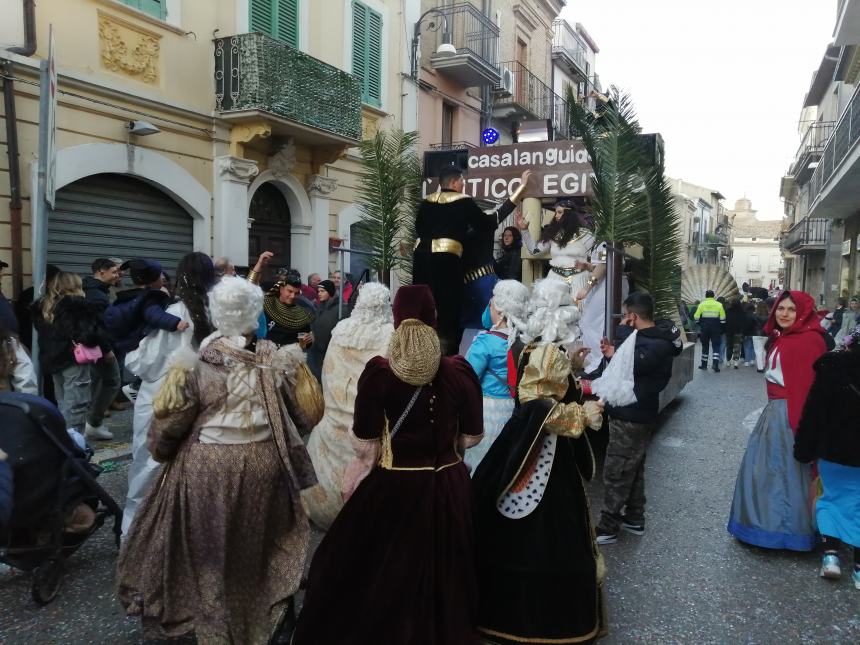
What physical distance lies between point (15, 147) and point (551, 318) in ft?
25.3

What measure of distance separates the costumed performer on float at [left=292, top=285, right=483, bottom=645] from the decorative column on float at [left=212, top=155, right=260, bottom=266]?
901 centimetres

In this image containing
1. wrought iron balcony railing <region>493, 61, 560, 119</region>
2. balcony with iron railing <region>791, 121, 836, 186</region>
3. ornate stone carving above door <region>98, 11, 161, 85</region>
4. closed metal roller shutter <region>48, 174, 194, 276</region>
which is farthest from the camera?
balcony with iron railing <region>791, 121, 836, 186</region>

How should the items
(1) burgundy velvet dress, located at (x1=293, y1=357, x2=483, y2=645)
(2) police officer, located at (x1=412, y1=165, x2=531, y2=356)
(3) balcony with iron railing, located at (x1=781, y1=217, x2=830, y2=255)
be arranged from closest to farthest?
(1) burgundy velvet dress, located at (x1=293, y1=357, x2=483, y2=645) < (2) police officer, located at (x1=412, y1=165, x2=531, y2=356) < (3) balcony with iron railing, located at (x1=781, y1=217, x2=830, y2=255)

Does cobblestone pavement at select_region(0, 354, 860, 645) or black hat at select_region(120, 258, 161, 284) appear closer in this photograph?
cobblestone pavement at select_region(0, 354, 860, 645)

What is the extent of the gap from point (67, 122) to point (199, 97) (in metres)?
2.30

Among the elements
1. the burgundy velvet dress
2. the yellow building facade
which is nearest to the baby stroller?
the burgundy velvet dress

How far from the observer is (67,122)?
356 inches

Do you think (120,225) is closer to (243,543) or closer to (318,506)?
(318,506)

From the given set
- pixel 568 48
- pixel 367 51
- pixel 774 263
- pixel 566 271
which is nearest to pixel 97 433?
pixel 566 271

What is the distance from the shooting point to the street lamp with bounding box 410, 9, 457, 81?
15.9 meters

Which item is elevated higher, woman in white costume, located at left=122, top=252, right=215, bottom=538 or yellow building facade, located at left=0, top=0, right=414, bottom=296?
yellow building facade, located at left=0, top=0, right=414, bottom=296

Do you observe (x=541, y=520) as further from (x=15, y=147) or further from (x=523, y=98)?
(x=523, y=98)

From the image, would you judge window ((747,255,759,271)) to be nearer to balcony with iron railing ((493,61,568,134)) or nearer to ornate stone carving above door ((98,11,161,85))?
balcony with iron railing ((493,61,568,134))

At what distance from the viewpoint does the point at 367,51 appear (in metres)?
14.4
